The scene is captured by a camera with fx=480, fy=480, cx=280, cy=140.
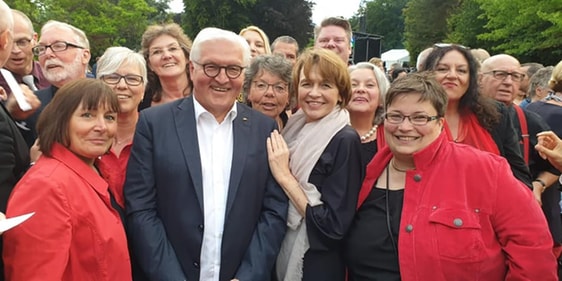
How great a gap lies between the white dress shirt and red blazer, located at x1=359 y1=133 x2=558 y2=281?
107 centimetres

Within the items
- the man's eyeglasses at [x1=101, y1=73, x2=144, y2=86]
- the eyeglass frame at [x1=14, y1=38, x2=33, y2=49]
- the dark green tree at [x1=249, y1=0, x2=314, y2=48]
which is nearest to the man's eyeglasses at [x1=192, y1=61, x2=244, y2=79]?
the man's eyeglasses at [x1=101, y1=73, x2=144, y2=86]

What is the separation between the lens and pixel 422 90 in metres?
2.86

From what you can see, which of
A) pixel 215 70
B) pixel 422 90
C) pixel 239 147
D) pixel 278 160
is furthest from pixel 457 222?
pixel 215 70

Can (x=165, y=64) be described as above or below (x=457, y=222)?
above

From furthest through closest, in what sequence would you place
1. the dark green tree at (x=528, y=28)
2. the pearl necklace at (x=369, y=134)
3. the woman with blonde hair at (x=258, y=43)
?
the dark green tree at (x=528, y=28) → the woman with blonde hair at (x=258, y=43) → the pearl necklace at (x=369, y=134)

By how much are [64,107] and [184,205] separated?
2.80ft

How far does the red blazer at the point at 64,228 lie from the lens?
7.56 ft

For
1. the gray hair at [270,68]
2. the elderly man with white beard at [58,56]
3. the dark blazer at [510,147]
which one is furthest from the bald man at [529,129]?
the elderly man with white beard at [58,56]

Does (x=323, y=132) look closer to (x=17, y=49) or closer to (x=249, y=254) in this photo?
(x=249, y=254)

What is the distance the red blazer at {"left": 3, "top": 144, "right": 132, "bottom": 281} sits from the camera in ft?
7.56

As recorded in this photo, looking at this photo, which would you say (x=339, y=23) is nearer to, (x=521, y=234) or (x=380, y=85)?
(x=380, y=85)

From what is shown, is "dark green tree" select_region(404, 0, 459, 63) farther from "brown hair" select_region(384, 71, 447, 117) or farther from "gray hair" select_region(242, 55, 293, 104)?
"brown hair" select_region(384, 71, 447, 117)

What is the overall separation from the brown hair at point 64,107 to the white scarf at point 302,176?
4.09ft

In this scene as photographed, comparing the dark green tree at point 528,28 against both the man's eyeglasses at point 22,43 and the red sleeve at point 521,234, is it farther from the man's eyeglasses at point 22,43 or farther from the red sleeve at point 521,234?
the man's eyeglasses at point 22,43
